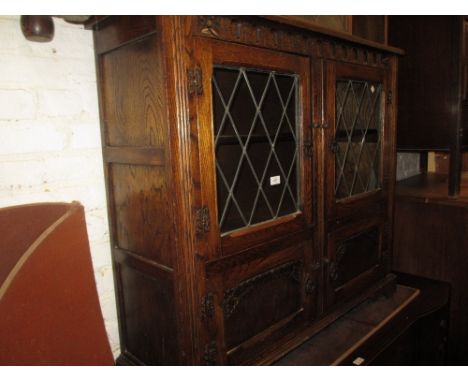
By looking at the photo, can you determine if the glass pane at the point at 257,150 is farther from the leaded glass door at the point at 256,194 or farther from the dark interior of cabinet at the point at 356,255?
the dark interior of cabinet at the point at 356,255

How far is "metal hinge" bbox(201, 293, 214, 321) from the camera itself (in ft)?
3.51

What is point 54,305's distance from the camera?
63 centimetres

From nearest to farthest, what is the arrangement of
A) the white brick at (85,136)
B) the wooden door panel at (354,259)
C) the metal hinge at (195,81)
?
the metal hinge at (195,81), the white brick at (85,136), the wooden door panel at (354,259)

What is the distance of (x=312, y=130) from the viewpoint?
4.36 feet

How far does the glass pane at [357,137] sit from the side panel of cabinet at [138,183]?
2.29 feet

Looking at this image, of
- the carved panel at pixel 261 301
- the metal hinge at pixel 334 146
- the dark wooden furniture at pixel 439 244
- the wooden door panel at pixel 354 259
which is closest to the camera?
the carved panel at pixel 261 301

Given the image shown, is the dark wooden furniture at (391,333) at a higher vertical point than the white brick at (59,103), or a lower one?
lower

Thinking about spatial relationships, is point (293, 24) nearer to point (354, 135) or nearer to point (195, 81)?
point (195, 81)

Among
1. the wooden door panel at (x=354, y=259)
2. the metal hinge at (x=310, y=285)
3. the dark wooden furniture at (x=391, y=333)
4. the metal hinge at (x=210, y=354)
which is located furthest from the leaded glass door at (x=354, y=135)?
the metal hinge at (x=210, y=354)

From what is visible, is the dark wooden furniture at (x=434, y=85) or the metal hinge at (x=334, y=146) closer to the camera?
the metal hinge at (x=334, y=146)

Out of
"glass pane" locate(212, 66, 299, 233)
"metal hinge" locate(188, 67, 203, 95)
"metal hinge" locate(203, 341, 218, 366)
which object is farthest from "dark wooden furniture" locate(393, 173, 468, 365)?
"metal hinge" locate(188, 67, 203, 95)

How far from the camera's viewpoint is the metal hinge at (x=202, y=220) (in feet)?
3.33

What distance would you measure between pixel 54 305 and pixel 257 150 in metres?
0.83

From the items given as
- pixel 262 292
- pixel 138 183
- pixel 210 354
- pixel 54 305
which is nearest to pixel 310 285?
pixel 262 292
